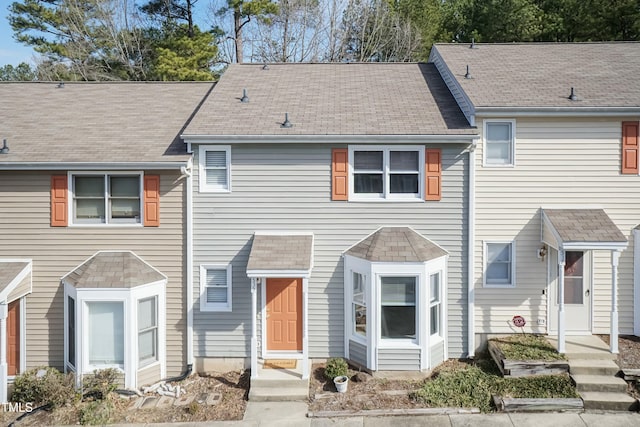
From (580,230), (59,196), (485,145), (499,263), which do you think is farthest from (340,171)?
(59,196)

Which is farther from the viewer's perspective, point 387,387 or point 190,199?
point 190,199

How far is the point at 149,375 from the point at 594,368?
30.1 ft

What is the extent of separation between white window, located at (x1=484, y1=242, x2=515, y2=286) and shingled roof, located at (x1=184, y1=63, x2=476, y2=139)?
278 cm

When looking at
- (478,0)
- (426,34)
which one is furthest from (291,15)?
(478,0)

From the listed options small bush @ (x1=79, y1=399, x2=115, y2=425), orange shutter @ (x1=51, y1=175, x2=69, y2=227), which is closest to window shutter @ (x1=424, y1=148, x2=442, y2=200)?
small bush @ (x1=79, y1=399, x2=115, y2=425)

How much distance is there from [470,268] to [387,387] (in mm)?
3187

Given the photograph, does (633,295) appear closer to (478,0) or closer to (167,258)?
(167,258)

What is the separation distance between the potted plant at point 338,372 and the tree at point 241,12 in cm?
2056

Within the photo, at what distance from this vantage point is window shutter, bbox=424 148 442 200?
1012cm

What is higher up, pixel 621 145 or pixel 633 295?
pixel 621 145

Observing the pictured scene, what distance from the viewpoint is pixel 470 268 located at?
33.4 feet

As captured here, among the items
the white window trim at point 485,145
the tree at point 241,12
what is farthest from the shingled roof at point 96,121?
the tree at point 241,12

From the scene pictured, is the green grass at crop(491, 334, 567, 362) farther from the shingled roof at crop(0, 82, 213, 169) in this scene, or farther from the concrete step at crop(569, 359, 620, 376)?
the shingled roof at crop(0, 82, 213, 169)

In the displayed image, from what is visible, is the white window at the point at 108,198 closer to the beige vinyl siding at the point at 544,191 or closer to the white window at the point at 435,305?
the white window at the point at 435,305
